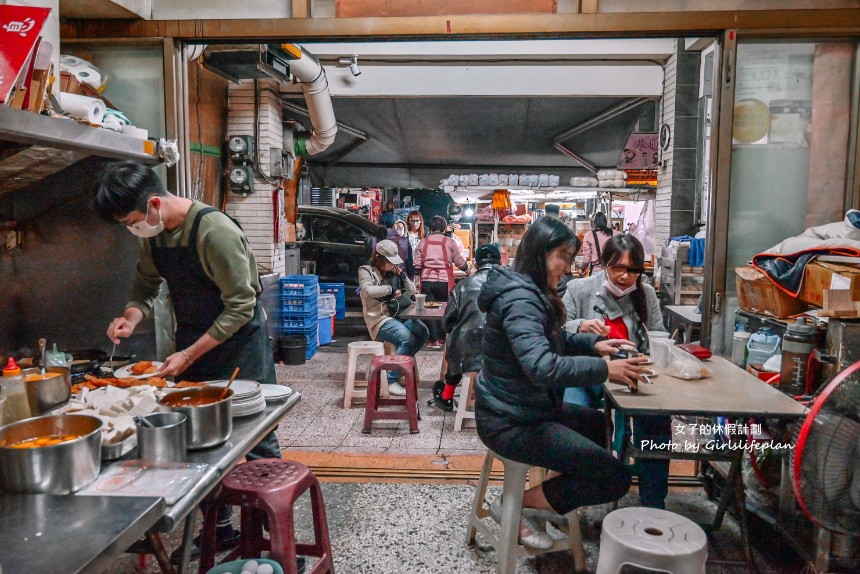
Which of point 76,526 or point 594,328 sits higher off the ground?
point 594,328

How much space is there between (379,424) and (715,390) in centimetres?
311

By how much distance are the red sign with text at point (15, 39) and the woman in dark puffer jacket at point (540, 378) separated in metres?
2.13

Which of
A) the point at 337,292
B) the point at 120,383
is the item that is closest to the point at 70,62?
the point at 120,383

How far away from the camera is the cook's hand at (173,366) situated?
99.1 inches

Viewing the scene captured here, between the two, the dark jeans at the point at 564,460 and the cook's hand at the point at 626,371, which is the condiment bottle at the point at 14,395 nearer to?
the dark jeans at the point at 564,460

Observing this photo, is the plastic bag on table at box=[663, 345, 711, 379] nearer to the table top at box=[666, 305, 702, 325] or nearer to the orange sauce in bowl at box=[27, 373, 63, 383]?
the table top at box=[666, 305, 702, 325]

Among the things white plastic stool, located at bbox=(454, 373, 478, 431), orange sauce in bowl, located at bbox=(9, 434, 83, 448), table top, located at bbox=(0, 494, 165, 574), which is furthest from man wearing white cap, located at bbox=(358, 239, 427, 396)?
table top, located at bbox=(0, 494, 165, 574)

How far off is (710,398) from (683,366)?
14.2 inches

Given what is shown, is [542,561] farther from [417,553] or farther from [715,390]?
[715,390]

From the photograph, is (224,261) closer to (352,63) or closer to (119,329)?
(119,329)

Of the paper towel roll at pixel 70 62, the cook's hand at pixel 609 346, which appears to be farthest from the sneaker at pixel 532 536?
the paper towel roll at pixel 70 62

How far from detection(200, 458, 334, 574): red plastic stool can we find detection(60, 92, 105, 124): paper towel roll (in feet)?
6.26

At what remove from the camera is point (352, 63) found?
7.66 m

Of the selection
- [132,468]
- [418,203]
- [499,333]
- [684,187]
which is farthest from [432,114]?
[418,203]
